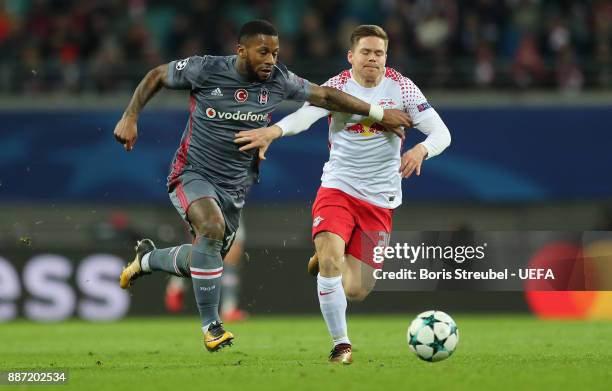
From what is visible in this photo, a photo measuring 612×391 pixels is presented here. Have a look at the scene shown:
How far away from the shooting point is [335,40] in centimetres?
1966

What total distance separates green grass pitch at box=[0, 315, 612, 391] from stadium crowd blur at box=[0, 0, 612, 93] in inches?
217

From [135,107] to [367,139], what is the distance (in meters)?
1.81

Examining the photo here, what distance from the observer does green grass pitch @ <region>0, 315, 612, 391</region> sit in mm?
6969

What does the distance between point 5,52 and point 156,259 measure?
11.2 metres

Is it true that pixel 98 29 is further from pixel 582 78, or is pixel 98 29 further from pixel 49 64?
pixel 582 78

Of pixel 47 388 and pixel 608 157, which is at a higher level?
pixel 608 157

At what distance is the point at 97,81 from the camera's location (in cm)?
1922

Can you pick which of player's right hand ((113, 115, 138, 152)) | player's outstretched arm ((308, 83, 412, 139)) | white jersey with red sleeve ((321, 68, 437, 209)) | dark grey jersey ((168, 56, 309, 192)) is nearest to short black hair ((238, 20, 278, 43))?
dark grey jersey ((168, 56, 309, 192))

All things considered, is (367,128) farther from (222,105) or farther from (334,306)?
(334,306)

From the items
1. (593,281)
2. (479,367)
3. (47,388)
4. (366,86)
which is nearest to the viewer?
(47,388)

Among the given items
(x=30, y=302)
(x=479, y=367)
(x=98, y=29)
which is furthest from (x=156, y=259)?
(x=98, y=29)

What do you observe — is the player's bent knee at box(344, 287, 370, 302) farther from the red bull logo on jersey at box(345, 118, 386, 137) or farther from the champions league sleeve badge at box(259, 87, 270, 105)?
the champions league sleeve badge at box(259, 87, 270, 105)

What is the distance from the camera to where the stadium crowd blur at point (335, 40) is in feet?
62.7

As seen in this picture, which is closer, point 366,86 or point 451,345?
point 451,345
